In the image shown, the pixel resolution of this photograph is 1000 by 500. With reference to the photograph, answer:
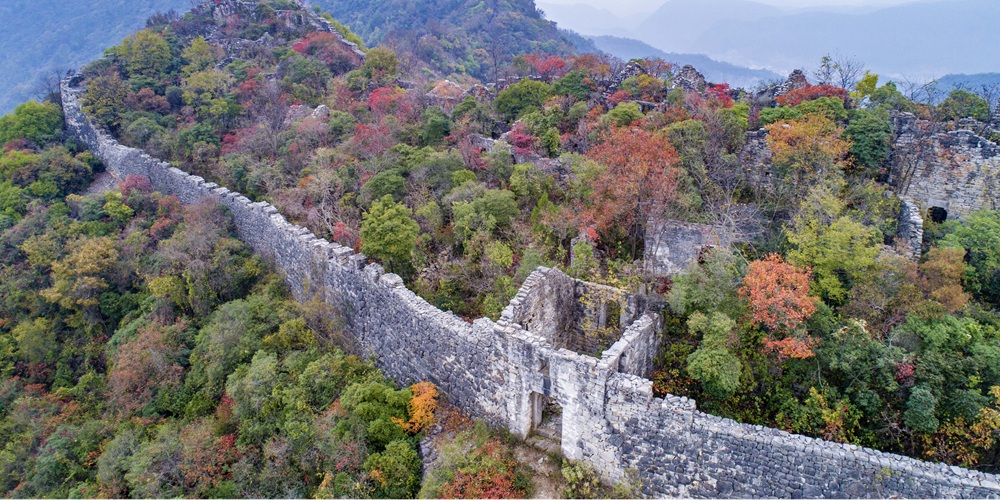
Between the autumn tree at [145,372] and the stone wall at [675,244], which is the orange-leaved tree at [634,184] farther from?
the autumn tree at [145,372]

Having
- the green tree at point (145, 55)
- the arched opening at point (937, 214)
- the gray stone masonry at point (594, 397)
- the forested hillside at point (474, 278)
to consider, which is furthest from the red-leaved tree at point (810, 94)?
the green tree at point (145, 55)

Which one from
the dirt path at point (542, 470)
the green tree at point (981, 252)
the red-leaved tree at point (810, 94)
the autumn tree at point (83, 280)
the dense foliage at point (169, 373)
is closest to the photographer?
the dirt path at point (542, 470)

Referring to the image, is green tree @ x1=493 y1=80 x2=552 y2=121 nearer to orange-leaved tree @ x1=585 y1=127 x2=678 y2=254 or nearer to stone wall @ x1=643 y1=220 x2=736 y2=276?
orange-leaved tree @ x1=585 y1=127 x2=678 y2=254

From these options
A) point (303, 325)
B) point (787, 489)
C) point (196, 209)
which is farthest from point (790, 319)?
point (196, 209)

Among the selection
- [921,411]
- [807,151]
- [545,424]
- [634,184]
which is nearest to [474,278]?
[545,424]

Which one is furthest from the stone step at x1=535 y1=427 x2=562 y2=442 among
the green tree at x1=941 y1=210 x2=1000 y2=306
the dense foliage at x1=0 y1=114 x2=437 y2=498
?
the green tree at x1=941 y1=210 x2=1000 y2=306

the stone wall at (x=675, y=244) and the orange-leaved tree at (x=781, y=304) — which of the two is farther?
the stone wall at (x=675, y=244)
